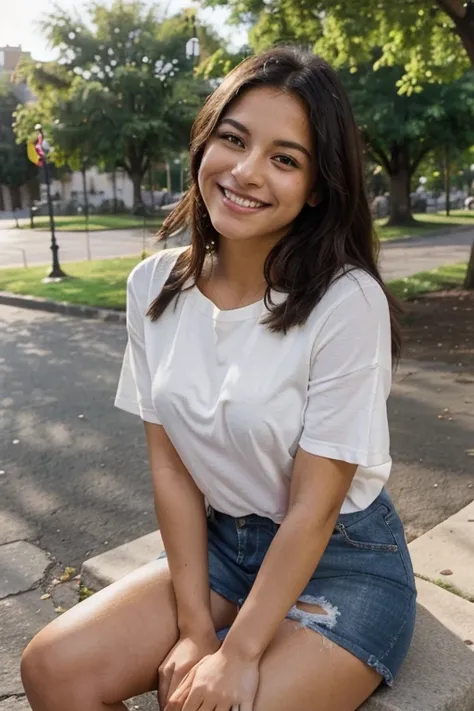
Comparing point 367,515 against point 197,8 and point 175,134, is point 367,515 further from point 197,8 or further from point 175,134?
point 175,134

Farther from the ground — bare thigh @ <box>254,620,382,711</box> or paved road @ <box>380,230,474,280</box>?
bare thigh @ <box>254,620,382,711</box>

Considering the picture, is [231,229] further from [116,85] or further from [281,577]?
[116,85]

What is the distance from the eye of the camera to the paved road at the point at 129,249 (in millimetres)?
15531

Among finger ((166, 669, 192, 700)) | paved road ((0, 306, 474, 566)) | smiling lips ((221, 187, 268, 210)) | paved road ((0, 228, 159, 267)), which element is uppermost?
smiling lips ((221, 187, 268, 210))

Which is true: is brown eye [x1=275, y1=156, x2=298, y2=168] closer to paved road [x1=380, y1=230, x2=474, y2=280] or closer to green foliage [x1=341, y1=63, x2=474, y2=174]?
paved road [x1=380, y1=230, x2=474, y2=280]

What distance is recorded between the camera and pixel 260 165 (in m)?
1.72

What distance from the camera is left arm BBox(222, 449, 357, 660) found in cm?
154

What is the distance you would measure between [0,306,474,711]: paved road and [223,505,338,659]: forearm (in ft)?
2.53

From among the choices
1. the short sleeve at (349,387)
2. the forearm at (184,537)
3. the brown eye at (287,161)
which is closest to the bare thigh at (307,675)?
the forearm at (184,537)

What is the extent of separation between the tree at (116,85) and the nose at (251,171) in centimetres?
3265

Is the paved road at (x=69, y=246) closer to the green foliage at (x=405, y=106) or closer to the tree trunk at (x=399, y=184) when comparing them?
the green foliage at (x=405, y=106)

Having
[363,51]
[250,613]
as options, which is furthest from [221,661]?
[363,51]

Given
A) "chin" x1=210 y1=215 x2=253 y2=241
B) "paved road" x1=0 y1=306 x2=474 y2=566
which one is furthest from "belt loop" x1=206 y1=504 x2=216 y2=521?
"paved road" x1=0 y1=306 x2=474 y2=566

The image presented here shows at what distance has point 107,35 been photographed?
3478 cm
